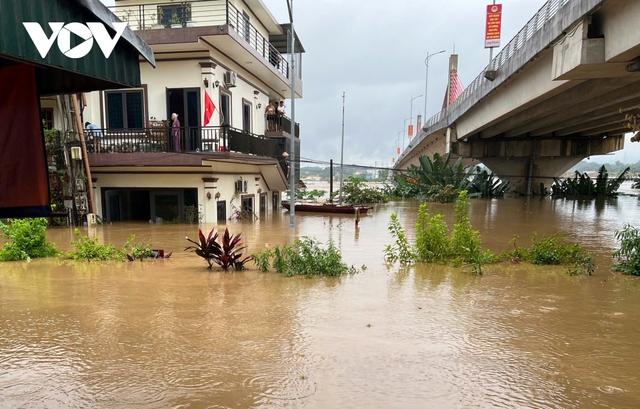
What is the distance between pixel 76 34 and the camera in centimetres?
250

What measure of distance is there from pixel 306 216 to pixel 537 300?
15.6 m

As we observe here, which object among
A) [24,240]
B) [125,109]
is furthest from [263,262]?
[125,109]

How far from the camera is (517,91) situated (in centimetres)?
1659

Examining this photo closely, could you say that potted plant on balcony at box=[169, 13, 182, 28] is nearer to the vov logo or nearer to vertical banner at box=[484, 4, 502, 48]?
vertical banner at box=[484, 4, 502, 48]

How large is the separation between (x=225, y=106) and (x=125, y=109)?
382 centimetres

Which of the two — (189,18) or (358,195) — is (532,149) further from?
(189,18)

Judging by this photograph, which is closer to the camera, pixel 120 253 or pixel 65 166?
pixel 120 253

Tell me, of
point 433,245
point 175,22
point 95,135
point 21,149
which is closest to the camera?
point 21,149

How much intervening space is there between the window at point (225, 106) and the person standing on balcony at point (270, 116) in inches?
206

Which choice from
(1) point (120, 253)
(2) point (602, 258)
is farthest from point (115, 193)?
(2) point (602, 258)

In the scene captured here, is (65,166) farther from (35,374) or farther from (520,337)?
(520,337)

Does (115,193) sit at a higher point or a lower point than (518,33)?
lower

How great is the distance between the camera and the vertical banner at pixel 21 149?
2857mm

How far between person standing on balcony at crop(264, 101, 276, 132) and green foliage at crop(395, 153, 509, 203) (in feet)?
44.6
